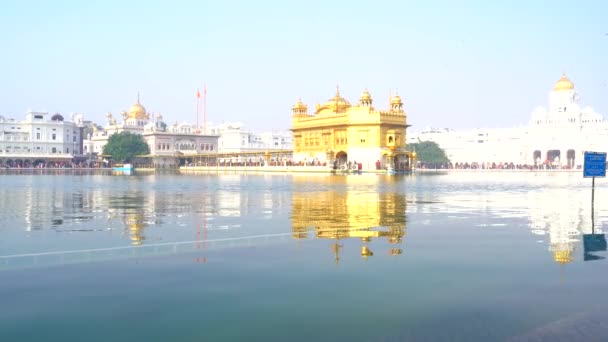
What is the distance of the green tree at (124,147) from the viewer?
111606 mm

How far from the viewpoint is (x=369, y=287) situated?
6.74 metres

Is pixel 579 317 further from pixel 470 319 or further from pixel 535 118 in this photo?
pixel 535 118

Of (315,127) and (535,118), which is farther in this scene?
(535,118)

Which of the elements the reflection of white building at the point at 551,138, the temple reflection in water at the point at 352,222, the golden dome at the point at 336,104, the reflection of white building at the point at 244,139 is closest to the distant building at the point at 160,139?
the reflection of white building at the point at 244,139

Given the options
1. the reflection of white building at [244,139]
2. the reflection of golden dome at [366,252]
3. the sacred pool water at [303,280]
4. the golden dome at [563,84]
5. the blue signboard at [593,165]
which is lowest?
the sacred pool water at [303,280]

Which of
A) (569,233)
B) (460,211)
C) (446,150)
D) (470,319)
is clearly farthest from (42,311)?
(446,150)

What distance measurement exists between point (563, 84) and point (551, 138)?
43.7 feet

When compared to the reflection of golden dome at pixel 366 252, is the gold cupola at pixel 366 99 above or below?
above

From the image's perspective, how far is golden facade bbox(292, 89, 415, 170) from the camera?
70812mm

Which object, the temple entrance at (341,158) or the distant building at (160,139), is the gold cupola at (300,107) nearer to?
the temple entrance at (341,158)

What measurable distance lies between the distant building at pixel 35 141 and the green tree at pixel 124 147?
12.6m

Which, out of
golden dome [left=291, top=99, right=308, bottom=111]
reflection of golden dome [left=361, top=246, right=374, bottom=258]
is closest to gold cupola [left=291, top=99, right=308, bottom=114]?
golden dome [left=291, top=99, right=308, bottom=111]

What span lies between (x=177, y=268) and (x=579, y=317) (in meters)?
5.04

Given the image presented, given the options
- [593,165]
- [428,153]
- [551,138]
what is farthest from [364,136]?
[551,138]
